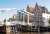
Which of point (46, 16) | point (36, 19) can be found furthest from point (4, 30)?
point (46, 16)

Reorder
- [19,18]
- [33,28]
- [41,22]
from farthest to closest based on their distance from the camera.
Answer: [19,18] < [41,22] < [33,28]

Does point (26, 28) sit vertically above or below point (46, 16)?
below

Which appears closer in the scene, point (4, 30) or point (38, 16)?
point (4, 30)

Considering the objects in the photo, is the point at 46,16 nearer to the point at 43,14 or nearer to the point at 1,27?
the point at 43,14

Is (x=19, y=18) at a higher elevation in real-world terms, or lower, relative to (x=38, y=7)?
lower

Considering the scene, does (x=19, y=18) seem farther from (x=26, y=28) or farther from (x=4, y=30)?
(x=4, y=30)

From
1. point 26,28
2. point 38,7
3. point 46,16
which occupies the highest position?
point 38,7

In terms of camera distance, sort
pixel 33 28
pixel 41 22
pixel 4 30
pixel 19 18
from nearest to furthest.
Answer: pixel 4 30, pixel 33 28, pixel 41 22, pixel 19 18

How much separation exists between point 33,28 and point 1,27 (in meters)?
7.89

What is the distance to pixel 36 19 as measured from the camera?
40969 mm

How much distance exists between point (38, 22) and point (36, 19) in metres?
1.13

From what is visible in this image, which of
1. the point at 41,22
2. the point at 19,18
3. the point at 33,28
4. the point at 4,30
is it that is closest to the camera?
the point at 4,30

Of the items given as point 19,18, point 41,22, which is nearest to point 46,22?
point 41,22

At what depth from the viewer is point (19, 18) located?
149 ft
